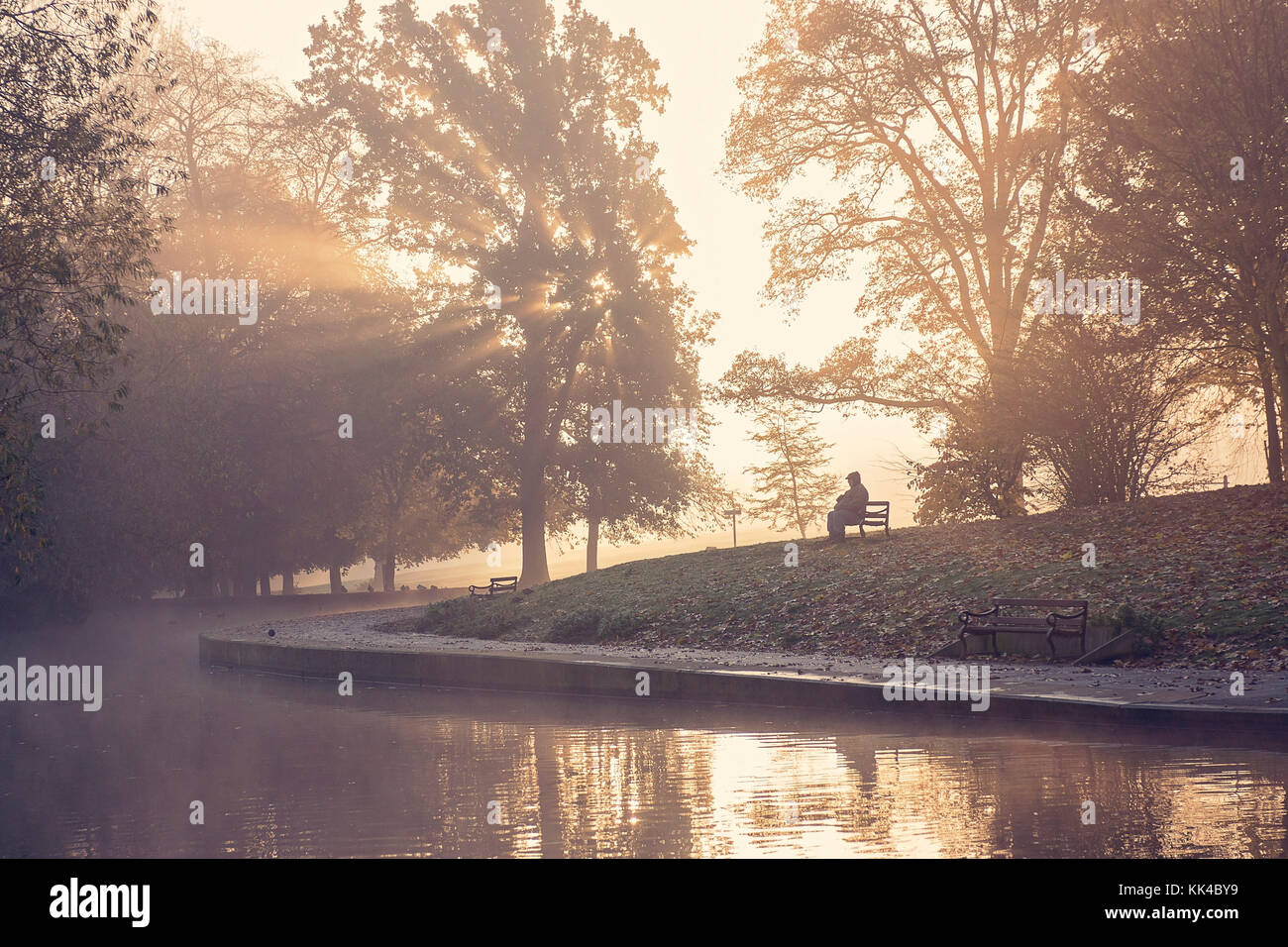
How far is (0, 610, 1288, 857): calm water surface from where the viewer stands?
7617mm

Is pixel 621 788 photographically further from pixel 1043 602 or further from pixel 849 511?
Result: pixel 849 511

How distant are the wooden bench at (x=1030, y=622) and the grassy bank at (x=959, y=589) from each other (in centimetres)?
41

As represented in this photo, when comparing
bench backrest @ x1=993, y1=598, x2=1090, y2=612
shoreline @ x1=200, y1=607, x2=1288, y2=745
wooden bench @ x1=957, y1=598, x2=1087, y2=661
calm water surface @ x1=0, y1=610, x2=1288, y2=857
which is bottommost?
calm water surface @ x1=0, y1=610, x2=1288, y2=857

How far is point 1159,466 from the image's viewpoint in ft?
90.6

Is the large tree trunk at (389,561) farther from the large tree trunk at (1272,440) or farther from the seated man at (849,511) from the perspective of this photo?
the large tree trunk at (1272,440)

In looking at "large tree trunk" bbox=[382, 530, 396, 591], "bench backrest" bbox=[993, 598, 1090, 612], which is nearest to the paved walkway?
"bench backrest" bbox=[993, 598, 1090, 612]

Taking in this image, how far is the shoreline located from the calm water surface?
520mm

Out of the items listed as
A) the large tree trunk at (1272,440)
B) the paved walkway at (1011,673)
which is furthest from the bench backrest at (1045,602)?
the large tree trunk at (1272,440)

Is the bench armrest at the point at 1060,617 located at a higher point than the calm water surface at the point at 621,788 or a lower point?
higher

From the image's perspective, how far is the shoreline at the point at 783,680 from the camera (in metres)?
11.6

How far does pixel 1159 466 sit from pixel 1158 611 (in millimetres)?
11050

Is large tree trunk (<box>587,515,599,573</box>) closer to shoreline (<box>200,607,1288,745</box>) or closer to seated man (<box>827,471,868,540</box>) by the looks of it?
seated man (<box>827,471,868,540</box>)
